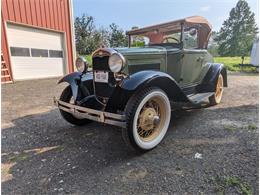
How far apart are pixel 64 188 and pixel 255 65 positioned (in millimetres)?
12880

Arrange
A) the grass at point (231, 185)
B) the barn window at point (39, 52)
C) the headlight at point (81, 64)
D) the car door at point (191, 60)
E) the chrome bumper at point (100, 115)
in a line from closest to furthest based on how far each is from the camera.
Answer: the grass at point (231, 185) < the chrome bumper at point (100, 115) < the headlight at point (81, 64) < the car door at point (191, 60) < the barn window at point (39, 52)

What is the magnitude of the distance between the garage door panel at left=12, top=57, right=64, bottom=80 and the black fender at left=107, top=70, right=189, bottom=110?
7.00 metres

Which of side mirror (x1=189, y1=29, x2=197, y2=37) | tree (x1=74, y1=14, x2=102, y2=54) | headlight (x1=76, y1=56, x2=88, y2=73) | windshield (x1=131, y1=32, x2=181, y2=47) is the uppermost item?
tree (x1=74, y1=14, x2=102, y2=54)

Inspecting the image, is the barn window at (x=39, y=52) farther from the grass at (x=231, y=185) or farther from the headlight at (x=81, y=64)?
the grass at (x=231, y=185)

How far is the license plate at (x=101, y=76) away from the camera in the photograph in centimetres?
249

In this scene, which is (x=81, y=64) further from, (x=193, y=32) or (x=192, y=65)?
(x=193, y=32)

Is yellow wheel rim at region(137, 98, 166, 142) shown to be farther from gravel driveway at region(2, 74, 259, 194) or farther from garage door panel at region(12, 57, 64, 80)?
garage door panel at region(12, 57, 64, 80)

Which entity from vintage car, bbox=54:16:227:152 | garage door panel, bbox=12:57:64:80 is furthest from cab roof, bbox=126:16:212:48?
garage door panel, bbox=12:57:64:80

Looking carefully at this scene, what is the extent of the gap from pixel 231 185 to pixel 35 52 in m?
8.93

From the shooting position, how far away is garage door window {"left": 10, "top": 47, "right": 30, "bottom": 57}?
7.60 m

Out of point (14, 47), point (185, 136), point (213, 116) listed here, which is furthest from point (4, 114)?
point (14, 47)

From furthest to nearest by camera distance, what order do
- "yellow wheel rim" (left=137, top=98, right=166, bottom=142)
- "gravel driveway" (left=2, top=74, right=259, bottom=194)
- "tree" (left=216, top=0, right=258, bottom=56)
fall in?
1. "tree" (left=216, top=0, right=258, bottom=56)
2. "yellow wheel rim" (left=137, top=98, right=166, bottom=142)
3. "gravel driveway" (left=2, top=74, right=259, bottom=194)

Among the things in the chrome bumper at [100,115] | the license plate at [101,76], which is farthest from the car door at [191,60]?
the chrome bumper at [100,115]

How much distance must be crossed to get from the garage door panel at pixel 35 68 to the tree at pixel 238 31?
3494cm
